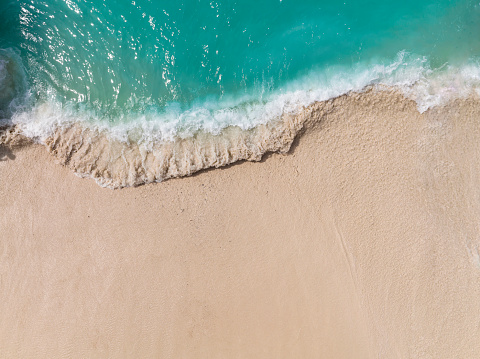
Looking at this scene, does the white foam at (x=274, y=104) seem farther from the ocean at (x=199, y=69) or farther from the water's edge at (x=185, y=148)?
the water's edge at (x=185, y=148)

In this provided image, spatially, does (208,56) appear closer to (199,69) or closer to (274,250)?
(199,69)

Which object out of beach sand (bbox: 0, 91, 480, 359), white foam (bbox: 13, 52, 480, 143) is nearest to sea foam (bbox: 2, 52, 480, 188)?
white foam (bbox: 13, 52, 480, 143)

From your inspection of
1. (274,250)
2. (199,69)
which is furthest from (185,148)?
(274,250)

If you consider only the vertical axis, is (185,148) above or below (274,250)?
above

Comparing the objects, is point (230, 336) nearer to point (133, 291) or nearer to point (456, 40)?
point (133, 291)

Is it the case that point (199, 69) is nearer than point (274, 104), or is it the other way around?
point (274, 104)

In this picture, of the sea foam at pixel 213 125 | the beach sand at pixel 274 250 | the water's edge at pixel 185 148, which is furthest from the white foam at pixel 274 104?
the beach sand at pixel 274 250

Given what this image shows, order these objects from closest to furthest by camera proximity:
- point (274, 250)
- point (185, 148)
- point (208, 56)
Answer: point (274, 250) → point (185, 148) → point (208, 56)
